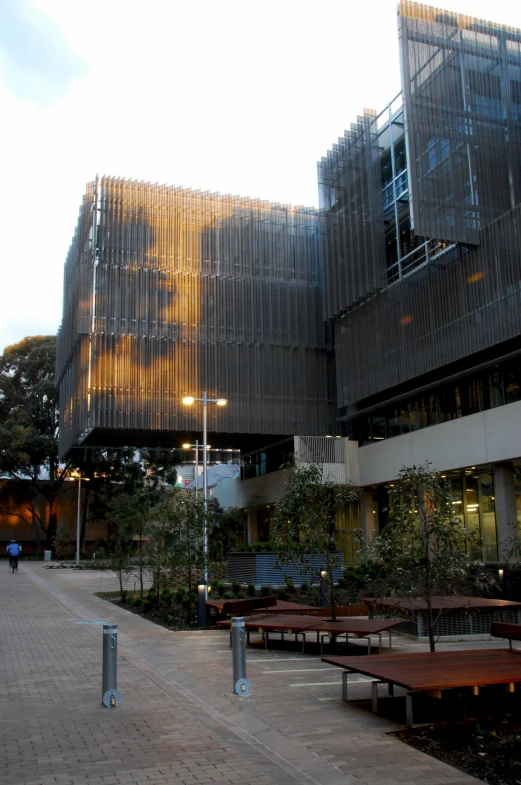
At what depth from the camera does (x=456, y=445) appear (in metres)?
32.2

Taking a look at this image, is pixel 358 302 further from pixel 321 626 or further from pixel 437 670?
pixel 437 670

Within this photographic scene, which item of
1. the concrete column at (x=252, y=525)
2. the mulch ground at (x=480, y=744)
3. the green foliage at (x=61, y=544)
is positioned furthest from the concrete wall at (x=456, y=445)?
the green foliage at (x=61, y=544)

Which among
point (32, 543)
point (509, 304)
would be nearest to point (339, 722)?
point (509, 304)

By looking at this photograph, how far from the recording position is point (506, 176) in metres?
30.8

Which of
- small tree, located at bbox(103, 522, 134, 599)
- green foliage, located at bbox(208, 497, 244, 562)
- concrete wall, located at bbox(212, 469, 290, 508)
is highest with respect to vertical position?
concrete wall, located at bbox(212, 469, 290, 508)

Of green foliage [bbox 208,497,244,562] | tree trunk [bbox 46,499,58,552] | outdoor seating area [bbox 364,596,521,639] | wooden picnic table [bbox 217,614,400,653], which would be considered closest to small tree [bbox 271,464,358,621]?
wooden picnic table [bbox 217,614,400,653]

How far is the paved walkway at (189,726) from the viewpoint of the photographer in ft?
20.9

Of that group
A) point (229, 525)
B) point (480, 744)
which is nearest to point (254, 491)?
point (229, 525)

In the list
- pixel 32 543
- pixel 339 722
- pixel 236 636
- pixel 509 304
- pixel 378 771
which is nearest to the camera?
pixel 378 771

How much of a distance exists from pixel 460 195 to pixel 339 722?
25.9 metres

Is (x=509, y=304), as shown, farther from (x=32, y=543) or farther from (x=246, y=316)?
(x=32, y=543)

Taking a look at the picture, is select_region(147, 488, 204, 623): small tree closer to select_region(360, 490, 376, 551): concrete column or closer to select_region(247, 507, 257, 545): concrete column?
select_region(360, 490, 376, 551): concrete column

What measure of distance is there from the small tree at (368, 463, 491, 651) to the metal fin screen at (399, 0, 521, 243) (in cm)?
1976

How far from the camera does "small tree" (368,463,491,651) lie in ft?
36.2
